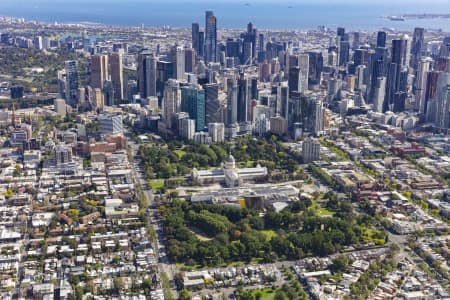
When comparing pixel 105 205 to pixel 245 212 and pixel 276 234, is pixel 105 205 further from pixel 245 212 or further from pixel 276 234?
pixel 276 234

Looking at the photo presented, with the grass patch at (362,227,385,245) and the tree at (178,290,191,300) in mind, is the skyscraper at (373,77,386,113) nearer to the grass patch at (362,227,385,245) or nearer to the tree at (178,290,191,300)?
the grass patch at (362,227,385,245)

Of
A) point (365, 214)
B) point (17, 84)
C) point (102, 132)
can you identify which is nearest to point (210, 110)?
point (102, 132)

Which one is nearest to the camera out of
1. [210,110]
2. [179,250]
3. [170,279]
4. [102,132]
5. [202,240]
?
[170,279]

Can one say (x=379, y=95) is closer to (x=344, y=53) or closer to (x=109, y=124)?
(x=344, y=53)

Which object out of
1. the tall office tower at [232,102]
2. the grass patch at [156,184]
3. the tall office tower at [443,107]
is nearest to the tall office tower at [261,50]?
the tall office tower at [232,102]

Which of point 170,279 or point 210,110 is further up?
point 210,110
